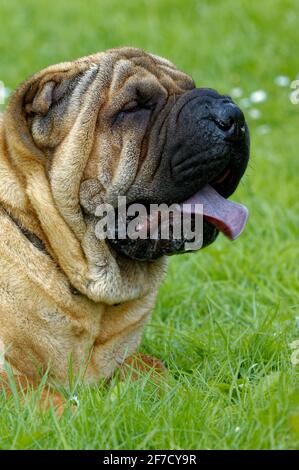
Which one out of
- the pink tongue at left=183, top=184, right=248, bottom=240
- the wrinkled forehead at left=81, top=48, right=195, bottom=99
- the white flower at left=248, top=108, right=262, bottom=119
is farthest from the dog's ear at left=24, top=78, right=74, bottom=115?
the white flower at left=248, top=108, right=262, bottom=119

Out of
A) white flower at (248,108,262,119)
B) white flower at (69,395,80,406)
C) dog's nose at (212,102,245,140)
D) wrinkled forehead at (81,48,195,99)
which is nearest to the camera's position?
white flower at (69,395,80,406)

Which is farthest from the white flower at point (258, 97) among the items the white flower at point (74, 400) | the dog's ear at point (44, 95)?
the white flower at point (74, 400)

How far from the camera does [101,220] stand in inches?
149

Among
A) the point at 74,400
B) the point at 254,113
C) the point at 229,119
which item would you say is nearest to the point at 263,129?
the point at 254,113

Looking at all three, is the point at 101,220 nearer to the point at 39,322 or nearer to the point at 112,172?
the point at 112,172

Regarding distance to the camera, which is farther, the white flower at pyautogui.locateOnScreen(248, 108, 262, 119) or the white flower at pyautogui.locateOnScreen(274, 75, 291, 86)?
the white flower at pyautogui.locateOnScreen(274, 75, 291, 86)

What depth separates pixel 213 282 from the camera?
16.6 feet

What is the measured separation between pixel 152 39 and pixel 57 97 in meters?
5.43

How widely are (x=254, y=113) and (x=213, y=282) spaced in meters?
3.14

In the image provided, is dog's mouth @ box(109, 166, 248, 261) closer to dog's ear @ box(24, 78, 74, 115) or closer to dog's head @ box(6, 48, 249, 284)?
dog's head @ box(6, 48, 249, 284)

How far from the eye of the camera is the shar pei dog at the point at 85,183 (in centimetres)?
370

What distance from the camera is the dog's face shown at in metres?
3.69
